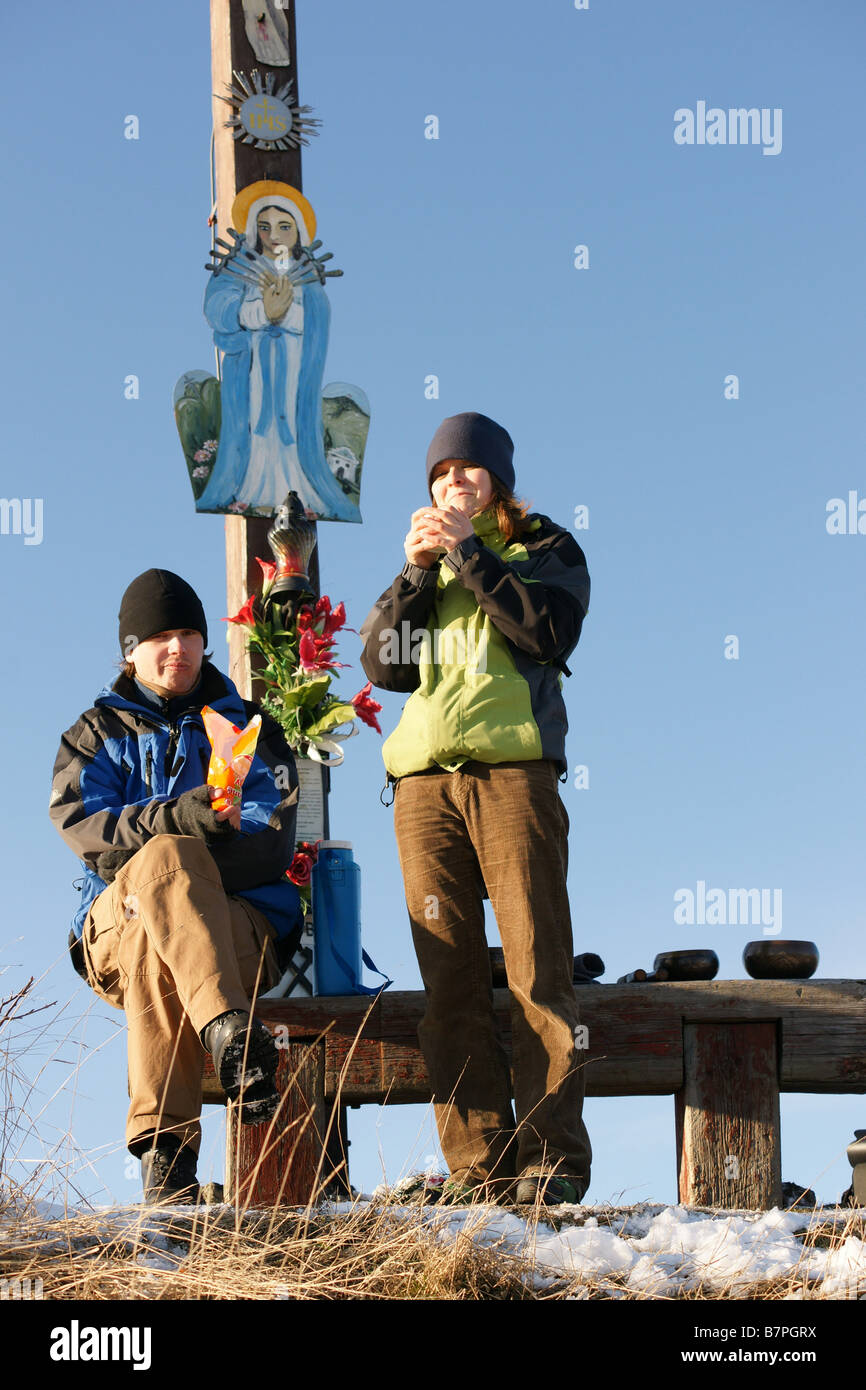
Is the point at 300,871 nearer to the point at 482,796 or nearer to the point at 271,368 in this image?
the point at 482,796

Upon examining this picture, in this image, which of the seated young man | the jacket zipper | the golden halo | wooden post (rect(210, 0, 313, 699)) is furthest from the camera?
the golden halo

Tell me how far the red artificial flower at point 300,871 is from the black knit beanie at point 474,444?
5.42ft

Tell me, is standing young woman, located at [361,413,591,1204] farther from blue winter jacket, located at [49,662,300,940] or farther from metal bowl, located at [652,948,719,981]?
metal bowl, located at [652,948,719,981]

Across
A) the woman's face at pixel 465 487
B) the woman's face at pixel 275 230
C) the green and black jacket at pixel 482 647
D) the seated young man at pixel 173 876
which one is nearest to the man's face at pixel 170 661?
the seated young man at pixel 173 876

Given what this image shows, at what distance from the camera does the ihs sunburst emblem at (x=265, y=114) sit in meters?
6.92

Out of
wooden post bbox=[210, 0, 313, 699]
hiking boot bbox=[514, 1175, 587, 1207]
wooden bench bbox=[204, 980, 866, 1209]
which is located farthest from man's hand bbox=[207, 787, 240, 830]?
wooden post bbox=[210, 0, 313, 699]

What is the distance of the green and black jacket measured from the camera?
14.4ft

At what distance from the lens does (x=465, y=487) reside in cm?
469

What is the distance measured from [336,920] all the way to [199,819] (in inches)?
61.3

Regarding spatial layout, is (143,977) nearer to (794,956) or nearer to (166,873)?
(166,873)

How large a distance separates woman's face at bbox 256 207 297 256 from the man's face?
9.12ft

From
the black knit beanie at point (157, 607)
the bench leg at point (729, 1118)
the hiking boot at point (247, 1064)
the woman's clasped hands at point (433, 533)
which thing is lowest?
the bench leg at point (729, 1118)

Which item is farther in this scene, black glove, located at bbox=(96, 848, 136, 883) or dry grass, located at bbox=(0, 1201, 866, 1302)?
black glove, located at bbox=(96, 848, 136, 883)

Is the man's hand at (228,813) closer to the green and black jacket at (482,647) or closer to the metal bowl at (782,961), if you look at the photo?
the green and black jacket at (482,647)
